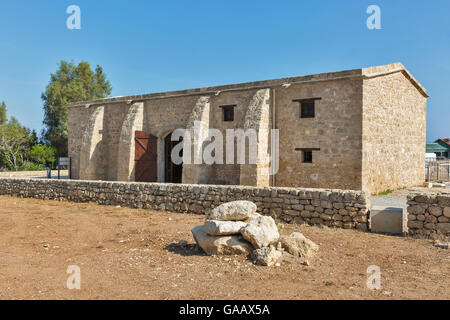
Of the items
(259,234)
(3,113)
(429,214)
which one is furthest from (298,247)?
(3,113)

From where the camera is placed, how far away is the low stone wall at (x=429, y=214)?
6.21 meters

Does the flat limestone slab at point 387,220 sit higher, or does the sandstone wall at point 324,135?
the sandstone wall at point 324,135

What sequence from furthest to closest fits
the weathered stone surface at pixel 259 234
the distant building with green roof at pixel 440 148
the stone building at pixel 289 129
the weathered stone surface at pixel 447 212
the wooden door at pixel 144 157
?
the distant building with green roof at pixel 440 148
the wooden door at pixel 144 157
the stone building at pixel 289 129
the weathered stone surface at pixel 447 212
the weathered stone surface at pixel 259 234

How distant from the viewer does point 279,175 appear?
1295 cm

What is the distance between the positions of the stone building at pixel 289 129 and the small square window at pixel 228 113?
0.04m

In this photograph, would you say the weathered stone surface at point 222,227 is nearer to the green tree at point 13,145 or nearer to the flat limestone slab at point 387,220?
the flat limestone slab at point 387,220

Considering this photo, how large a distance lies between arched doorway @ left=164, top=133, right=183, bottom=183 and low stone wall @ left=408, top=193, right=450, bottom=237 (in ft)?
36.8

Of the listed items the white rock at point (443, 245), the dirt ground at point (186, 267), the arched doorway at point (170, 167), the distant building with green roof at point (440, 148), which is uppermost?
the distant building with green roof at point (440, 148)

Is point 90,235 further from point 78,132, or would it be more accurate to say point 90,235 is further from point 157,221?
point 78,132

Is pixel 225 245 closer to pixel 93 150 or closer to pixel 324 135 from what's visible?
pixel 324 135

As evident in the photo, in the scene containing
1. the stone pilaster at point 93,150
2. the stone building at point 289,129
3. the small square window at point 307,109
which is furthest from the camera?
the stone pilaster at point 93,150

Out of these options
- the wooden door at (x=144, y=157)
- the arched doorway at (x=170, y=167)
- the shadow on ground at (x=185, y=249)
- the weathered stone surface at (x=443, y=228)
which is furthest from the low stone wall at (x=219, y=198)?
the arched doorway at (x=170, y=167)
